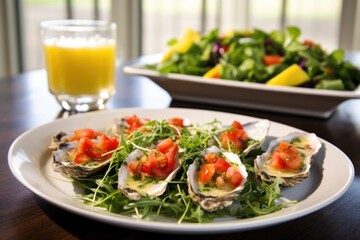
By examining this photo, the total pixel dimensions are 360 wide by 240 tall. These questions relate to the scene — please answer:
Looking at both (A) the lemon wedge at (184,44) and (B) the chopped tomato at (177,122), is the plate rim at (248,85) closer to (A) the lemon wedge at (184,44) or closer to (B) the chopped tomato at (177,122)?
(A) the lemon wedge at (184,44)

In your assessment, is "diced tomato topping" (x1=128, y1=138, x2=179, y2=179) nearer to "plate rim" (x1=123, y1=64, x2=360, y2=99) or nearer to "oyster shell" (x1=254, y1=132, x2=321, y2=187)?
"oyster shell" (x1=254, y1=132, x2=321, y2=187)

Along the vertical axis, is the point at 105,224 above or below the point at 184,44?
below

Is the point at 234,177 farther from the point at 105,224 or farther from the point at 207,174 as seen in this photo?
the point at 105,224

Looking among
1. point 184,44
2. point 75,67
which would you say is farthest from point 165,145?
point 184,44

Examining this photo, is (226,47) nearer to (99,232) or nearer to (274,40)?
(274,40)

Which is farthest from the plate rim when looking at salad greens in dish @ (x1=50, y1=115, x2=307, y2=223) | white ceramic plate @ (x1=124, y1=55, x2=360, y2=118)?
salad greens in dish @ (x1=50, y1=115, x2=307, y2=223)

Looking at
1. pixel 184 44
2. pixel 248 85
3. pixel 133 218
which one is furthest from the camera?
pixel 184 44
